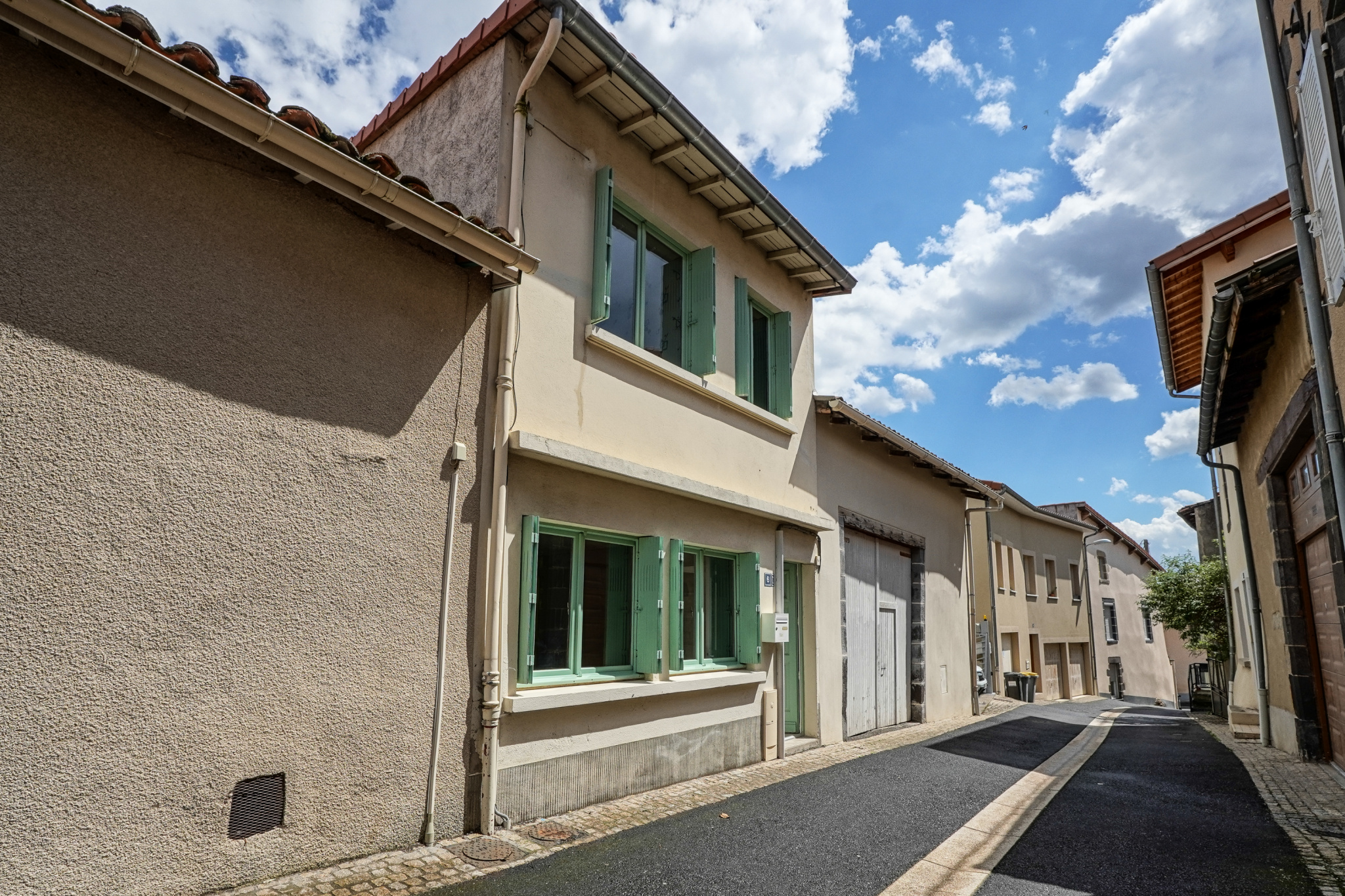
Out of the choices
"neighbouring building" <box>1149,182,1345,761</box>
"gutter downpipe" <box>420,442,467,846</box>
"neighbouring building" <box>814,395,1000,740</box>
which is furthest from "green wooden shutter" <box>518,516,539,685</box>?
"neighbouring building" <box>1149,182,1345,761</box>

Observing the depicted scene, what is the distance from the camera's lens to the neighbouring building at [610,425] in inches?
229

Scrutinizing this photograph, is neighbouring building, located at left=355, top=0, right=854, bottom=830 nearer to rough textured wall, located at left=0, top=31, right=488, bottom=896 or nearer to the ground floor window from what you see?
the ground floor window

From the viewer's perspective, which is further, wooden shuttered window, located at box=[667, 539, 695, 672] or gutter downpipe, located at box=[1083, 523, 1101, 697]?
gutter downpipe, located at box=[1083, 523, 1101, 697]

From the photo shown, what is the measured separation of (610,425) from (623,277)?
1.56 metres

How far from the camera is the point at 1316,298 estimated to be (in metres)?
5.04

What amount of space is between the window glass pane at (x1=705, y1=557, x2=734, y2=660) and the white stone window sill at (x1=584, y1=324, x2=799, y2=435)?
1607 millimetres

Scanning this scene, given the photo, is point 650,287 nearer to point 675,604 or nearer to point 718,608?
point 675,604

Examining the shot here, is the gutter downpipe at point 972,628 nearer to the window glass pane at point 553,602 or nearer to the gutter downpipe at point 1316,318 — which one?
the gutter downpipe at point 1316,318

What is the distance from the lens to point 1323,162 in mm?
4406

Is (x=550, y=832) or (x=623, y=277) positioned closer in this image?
(x=550, y=832)

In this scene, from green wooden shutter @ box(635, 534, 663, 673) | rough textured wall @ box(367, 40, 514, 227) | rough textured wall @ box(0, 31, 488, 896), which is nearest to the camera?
rough textured wall @ box(0, 31, 488, 896)

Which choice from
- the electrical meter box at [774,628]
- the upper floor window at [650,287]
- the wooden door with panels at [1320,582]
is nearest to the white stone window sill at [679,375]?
the upper floor window at [650,287]

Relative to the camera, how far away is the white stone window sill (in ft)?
21.9

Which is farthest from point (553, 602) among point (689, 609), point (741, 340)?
point (741, 340)
